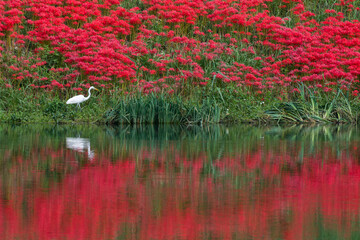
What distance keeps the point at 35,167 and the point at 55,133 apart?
6610mm

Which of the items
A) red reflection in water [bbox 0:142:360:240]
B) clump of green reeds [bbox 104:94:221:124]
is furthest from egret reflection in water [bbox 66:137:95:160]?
clump of green reeds [bbox 104:94:221:124]

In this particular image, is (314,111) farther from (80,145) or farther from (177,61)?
(80,145)

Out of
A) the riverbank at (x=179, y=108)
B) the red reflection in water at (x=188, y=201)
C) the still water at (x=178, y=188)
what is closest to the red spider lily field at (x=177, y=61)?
the riverbank at (x=179, y=108)

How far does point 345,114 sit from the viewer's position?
23156 mm

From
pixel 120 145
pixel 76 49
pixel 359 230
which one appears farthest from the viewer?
pixel 76 49

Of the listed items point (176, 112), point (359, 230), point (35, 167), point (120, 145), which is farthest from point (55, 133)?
point (359, 230)

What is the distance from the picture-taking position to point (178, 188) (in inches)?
389

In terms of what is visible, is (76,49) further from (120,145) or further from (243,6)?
(120,145)

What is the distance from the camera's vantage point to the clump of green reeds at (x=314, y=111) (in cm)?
2297

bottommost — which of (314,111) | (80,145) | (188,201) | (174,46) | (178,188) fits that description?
(314,111)

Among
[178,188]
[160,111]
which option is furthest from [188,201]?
[160,111]

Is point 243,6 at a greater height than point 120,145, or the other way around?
point 243,6

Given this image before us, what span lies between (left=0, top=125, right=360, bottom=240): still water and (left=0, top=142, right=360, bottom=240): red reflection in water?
0.5 inches

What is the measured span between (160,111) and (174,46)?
16.6ft
